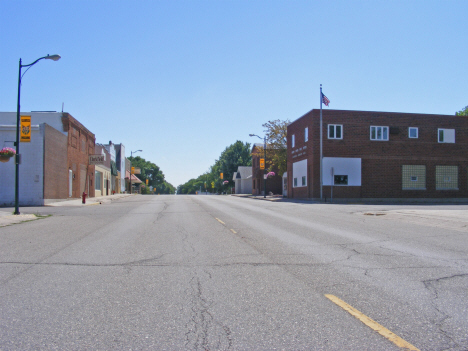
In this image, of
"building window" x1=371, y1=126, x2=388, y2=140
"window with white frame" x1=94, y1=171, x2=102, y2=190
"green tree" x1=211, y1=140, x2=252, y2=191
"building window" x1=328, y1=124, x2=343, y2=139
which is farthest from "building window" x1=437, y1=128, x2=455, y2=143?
"green tree" x1=211, y1=140, x2=252, y2=191

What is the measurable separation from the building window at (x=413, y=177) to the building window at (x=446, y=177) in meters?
1.48

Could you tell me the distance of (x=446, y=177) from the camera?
39594mm

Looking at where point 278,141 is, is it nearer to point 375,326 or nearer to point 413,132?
point 413,132

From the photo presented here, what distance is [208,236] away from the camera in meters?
11.5

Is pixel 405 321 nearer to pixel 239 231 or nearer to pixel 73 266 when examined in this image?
pixel 73 266

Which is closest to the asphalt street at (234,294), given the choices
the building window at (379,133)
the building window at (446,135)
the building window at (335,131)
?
the building window at (335,131)

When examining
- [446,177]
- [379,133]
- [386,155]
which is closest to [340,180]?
[386,155]

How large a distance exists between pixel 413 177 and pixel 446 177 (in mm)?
3515

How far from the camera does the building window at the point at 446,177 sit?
39375 mm

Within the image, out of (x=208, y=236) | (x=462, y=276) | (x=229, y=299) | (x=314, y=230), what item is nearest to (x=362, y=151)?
(x=314, y=230)

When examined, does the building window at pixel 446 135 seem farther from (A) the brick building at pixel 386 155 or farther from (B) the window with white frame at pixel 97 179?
(B) the window with white frame at pixel 97 179

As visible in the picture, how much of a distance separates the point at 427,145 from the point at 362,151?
22.1ft

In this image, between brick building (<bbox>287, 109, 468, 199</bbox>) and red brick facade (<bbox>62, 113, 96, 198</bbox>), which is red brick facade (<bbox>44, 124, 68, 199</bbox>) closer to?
red brick facade (<bbox>62, 113, 96, 198</bbox>)

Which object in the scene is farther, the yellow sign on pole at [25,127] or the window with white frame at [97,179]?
the window with white frame at [97,179]
